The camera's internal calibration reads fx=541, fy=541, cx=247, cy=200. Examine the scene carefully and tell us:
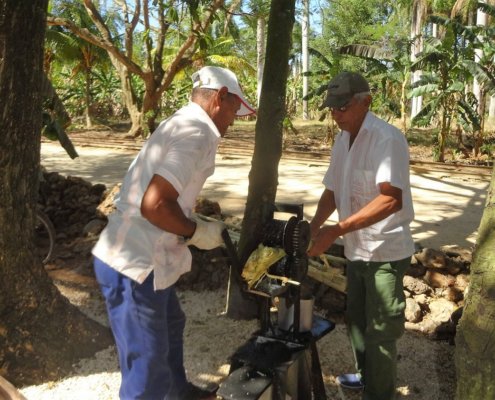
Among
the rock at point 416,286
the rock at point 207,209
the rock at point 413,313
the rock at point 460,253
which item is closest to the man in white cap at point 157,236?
the rock at point 413,313

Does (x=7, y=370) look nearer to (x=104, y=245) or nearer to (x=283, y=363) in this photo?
(x=104, y=245)

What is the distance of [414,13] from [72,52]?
1963 centimetres

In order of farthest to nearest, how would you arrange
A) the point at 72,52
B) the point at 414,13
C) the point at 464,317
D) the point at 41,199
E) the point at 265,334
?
the point at 414,13 → the point at 72,52 → the point at 41,199 → the point at 265,334 → the point at 464,317

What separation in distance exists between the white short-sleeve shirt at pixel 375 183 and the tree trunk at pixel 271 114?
3.41ft

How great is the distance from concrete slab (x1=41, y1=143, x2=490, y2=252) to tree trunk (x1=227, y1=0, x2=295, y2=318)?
2362 mm

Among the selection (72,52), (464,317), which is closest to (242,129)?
(72,52)

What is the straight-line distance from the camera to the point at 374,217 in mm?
2703

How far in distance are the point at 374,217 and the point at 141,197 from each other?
1153 mm

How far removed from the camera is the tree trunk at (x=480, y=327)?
1.94 m

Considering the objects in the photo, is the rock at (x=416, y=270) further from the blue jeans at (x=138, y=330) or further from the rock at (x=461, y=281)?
the blue jeans at (x=138, y=330)

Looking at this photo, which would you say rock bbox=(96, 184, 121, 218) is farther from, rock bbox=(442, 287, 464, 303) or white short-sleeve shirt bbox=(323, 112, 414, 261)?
white short-sleeve shirt bbox=(323, 112, 414, 261)

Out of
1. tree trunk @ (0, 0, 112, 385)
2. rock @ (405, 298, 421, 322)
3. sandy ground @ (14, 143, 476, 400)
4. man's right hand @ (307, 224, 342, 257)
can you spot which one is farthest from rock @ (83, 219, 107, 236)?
man's right hand @ (307, 224, 342, 257)

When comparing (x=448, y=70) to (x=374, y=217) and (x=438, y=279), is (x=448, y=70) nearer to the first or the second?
(x=438, y=279)

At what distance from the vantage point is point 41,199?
8.24 metres
